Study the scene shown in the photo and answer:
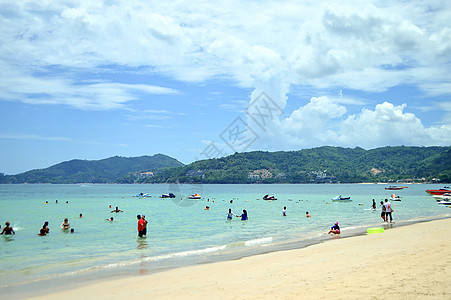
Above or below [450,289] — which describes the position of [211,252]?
below

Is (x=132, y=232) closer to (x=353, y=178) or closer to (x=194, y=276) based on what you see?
(x=194, y=276)

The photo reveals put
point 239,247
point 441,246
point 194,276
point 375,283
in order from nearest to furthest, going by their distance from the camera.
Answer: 1. point 375,283
2. point 194,276
3. point 441,246
4. point 239,247

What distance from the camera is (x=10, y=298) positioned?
34.9 feet

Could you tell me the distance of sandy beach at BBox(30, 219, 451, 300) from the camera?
849 centimetres

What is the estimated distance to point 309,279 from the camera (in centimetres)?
1026

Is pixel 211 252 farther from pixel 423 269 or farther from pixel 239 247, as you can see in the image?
pixel 423 269

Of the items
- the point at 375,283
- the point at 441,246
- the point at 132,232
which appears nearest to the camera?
the point at 375,283

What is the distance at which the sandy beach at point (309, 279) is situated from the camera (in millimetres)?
8492

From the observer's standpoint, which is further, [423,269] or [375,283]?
[423,269]

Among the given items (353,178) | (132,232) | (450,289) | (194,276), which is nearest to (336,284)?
(450,289)

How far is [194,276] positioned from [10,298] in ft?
19.0

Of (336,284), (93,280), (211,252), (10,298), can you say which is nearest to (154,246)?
(211,252)

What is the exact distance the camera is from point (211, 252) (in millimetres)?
18328

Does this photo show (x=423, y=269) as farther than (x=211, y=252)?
No
